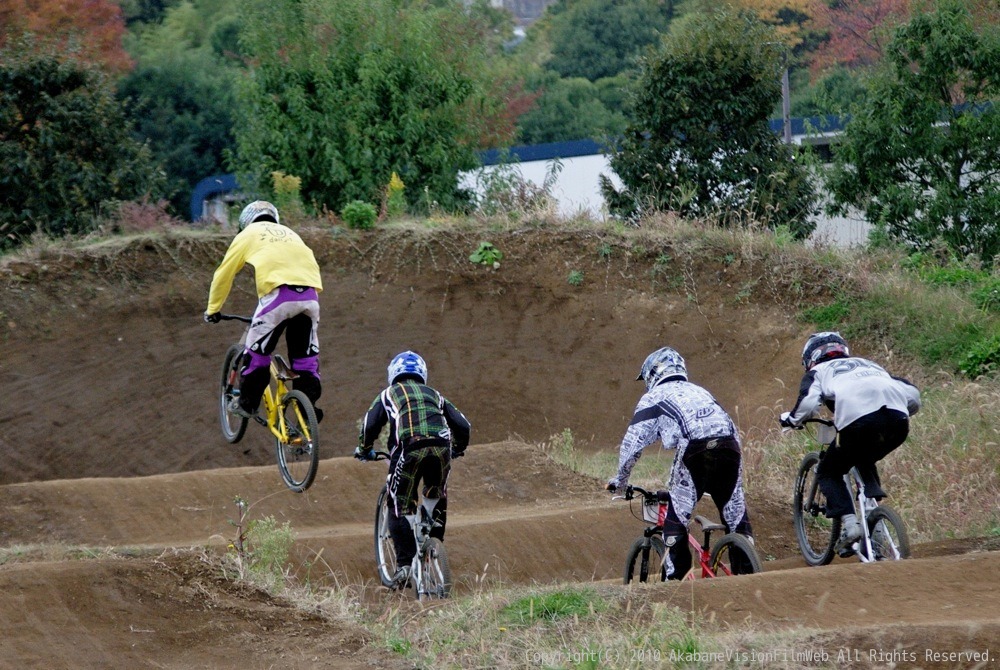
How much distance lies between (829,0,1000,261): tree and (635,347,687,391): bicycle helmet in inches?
552

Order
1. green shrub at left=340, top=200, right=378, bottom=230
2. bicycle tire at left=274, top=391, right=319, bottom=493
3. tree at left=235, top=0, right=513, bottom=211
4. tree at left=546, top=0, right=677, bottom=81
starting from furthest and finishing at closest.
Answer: tree at left=546, top=0, right=677, bottom=81 → tree at left=235, top=0, right=513, bottom=211 → green shrub at left=340, top=200, right=378, bottom=230 → bicycle tire at left=274, top=391, right=319, bottom=493

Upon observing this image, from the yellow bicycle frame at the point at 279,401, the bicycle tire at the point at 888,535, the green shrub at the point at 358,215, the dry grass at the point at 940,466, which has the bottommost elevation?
the dry grass at the point at 940,466

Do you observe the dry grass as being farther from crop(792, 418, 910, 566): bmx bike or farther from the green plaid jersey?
the green plaid jersey

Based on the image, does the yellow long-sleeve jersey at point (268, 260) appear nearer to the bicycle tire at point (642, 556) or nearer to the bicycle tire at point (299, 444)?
the bicycle tire at point (299, 444)

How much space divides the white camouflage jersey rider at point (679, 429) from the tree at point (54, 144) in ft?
53.8

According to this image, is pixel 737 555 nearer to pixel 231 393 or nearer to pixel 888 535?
pixel 888 535

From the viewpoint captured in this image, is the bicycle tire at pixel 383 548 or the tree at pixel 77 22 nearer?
the bicycle tire at pixel 383 548

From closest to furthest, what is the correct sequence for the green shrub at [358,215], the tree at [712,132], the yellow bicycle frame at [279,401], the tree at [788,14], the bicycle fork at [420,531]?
the bicycle fork at [420,531] → the yellow bicycle frame at [279,401] → the green shrub at [358,215] → the tree at [712,132] → the tree at [788,14]

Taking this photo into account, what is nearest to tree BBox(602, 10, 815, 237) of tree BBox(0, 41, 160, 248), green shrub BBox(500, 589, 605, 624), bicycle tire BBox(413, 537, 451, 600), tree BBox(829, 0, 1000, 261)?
tree BBox(829, 0, 1000, 261)

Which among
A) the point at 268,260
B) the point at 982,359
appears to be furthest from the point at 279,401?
the point at 982,359

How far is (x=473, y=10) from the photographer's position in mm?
45000

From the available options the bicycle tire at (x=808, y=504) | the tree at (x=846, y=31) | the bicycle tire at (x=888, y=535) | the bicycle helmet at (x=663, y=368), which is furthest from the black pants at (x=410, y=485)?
the tree at (x=846, y=31)

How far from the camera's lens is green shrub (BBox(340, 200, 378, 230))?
75.3 feet

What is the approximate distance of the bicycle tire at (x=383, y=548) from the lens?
34.6 ft
